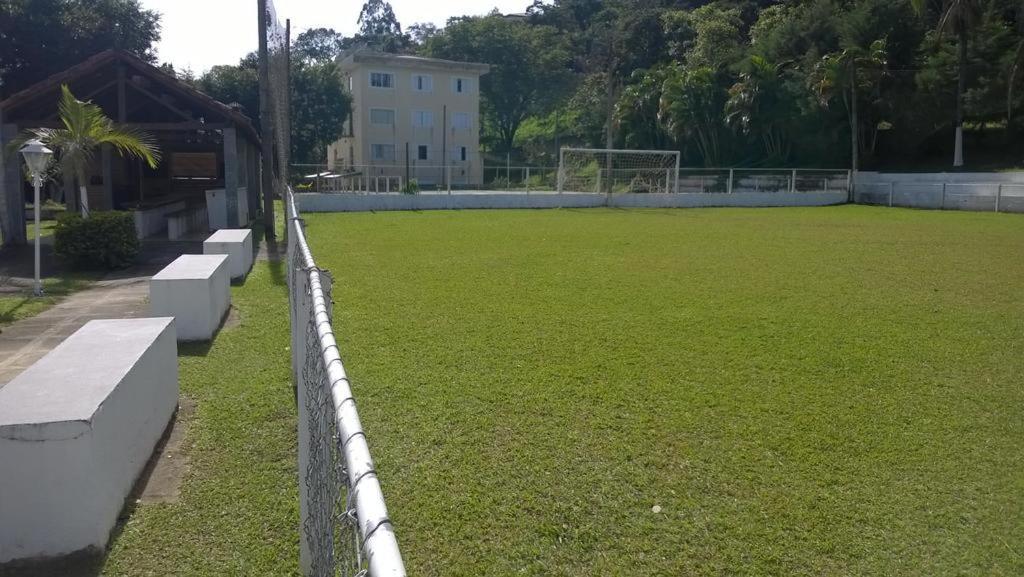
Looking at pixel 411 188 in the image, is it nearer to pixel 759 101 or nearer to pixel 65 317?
pixel 65 317

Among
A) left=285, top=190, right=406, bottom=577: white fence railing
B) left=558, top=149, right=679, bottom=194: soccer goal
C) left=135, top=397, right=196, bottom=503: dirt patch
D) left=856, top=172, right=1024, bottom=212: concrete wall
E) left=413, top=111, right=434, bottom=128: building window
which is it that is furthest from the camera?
left=413, top=111, right=434, bottom=128: building window

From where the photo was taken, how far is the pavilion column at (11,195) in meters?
15.4

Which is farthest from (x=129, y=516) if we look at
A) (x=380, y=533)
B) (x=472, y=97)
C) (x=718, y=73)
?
(x=472, y=97)

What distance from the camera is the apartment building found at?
49.6 m

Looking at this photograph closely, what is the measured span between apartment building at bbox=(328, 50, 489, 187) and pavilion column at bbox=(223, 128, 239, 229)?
3012 centimetres

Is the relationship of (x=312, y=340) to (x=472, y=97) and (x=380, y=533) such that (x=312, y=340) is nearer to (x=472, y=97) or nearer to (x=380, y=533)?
(x=380, y=533)

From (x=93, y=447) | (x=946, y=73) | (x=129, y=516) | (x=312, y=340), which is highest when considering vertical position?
(x=946, y=73)

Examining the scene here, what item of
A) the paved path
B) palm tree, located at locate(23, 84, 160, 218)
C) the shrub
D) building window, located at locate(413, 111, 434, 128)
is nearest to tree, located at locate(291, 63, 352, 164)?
building window, located at locate(413, 111, 434, 128)

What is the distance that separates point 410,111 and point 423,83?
2.07 m

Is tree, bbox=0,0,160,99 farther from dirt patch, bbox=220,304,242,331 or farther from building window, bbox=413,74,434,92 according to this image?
dirt patch, bbox=220,304,242,331

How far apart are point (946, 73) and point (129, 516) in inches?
1616

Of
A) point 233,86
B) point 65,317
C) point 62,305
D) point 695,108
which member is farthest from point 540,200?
point 65,317

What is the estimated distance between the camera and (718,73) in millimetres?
44406

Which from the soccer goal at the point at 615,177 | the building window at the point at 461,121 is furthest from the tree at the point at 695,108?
the building window at the point at 461,121
